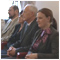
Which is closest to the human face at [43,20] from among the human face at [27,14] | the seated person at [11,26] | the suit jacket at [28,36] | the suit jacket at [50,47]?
the suit jacket at [50,47]

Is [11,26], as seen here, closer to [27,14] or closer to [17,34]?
[17,34]

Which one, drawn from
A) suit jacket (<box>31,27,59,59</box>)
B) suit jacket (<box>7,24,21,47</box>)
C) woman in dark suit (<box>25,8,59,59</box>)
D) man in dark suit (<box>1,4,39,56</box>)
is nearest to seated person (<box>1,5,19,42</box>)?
suit jacket (<box>7,24,21,47</box>)

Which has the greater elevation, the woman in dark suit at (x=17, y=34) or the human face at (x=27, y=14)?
the human face at (x=27, y=14)

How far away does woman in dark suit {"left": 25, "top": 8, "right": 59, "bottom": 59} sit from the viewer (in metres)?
1.34

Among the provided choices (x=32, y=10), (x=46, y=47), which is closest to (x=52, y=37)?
(x=46, y=47)

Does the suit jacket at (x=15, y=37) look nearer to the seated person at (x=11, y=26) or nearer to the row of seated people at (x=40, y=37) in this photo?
the seated person at (x=11, y=26)

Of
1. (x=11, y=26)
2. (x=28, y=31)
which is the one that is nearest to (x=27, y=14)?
(x=28, y=31)

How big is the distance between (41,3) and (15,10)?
0.58 metres

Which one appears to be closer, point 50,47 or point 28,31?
point 50,47

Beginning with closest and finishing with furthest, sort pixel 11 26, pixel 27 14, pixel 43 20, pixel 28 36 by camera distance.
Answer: pixel 43 20 → pixel 28 36 → pixel 27 14 → pixel 11 26

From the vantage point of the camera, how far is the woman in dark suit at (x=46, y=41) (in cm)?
134

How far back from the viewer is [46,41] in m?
1.40

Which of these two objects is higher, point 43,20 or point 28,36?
point 43,20

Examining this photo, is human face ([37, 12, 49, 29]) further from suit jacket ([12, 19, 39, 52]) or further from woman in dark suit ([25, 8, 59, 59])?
suit jacket ([12, 19, 39, 52])
